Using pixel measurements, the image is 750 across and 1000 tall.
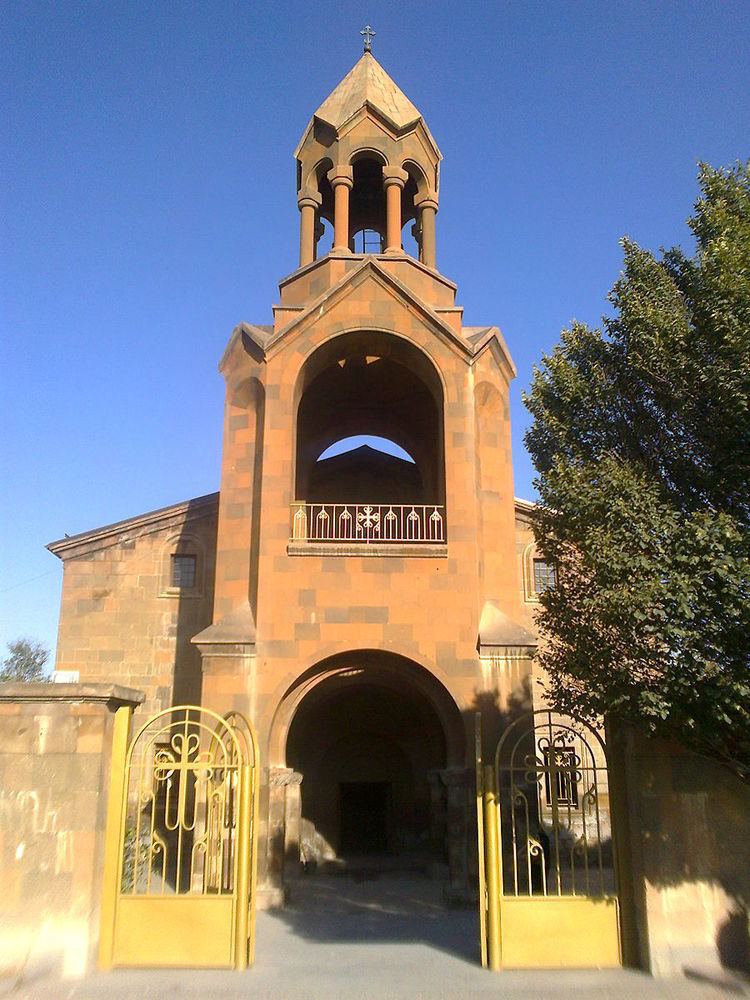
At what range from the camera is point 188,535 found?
17656 millimetres

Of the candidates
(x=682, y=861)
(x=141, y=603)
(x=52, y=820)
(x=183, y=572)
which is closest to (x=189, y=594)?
(x=183, y=572)

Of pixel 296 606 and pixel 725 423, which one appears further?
pixel 296 606

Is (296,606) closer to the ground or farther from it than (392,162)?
closer to the ground

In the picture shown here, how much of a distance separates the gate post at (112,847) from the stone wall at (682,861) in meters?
4.76

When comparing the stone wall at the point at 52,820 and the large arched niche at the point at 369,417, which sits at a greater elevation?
the large arched niche at the point at 369,417

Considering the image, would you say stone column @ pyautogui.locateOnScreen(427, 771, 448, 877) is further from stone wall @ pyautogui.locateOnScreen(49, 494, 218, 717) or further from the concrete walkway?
stone wall @ pyautogui.locateOnScreen(49, 494, 218, 717)

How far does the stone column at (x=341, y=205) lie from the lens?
620 inches

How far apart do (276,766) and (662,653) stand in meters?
6.66

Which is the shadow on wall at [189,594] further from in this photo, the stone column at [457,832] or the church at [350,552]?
the stone column at [457,832]

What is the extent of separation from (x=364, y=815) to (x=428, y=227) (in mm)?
11688

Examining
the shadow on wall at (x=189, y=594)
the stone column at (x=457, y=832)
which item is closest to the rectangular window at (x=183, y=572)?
the shadow on wall at (x=189, y=594)

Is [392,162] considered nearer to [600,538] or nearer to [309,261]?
[309,261]

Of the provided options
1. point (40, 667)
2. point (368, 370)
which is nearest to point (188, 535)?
point (368, 370)

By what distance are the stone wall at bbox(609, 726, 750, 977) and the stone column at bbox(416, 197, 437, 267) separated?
35.6 ft
